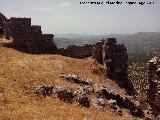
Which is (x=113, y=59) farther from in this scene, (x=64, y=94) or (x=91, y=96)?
(x=64, y=94)

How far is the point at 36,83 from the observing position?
4025 cm

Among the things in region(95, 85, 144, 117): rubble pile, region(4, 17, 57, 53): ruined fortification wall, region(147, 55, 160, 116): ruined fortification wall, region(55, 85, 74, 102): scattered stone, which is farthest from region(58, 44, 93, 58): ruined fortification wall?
region(147, 55, 160, 116): ruined fortification wall

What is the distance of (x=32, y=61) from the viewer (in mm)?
47000

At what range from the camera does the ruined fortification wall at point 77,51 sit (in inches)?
2249

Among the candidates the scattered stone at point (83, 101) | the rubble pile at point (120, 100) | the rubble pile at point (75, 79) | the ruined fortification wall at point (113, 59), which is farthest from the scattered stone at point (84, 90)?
the ruined fortification wall at point (113, 59)

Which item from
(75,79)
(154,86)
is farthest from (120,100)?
(154,86)

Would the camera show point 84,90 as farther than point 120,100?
No

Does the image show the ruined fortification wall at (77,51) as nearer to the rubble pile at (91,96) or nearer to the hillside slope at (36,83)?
the hillside slope at (36,83)

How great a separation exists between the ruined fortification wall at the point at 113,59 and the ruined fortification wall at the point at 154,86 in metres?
25.2

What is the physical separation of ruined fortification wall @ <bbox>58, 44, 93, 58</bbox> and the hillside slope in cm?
420

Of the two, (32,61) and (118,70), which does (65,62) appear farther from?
(118,70)

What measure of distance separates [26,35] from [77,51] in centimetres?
900

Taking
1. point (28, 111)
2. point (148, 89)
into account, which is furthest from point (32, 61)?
point (148, 89)

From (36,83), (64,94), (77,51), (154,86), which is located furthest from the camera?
(77,51)
